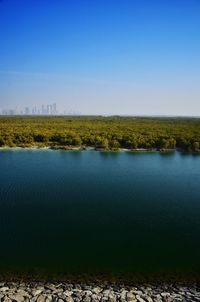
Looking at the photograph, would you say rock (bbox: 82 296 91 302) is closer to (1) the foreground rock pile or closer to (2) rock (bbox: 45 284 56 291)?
(1) the foreground rock pile

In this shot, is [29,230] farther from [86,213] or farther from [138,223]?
[138,223]

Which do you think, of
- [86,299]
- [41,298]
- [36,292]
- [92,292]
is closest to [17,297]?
[36,292]

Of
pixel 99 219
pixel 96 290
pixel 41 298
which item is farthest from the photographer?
pixel 99 219

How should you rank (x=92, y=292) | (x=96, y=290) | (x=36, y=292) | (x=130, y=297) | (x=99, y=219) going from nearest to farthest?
1. (x=130, y=297)
2. (x=36, y=292)
3. (x=92, y=292)
4. (x=96, y=290)
5. (x=99, y=219)

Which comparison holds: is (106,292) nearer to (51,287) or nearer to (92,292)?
(92,292)

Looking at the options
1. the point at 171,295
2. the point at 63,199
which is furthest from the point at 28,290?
the point at 63,199

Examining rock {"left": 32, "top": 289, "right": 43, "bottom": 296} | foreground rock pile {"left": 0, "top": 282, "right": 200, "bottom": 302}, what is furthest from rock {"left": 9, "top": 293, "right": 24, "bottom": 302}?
rock {"left": 32, "top": 289, "right": 43, "bottom": 296}
